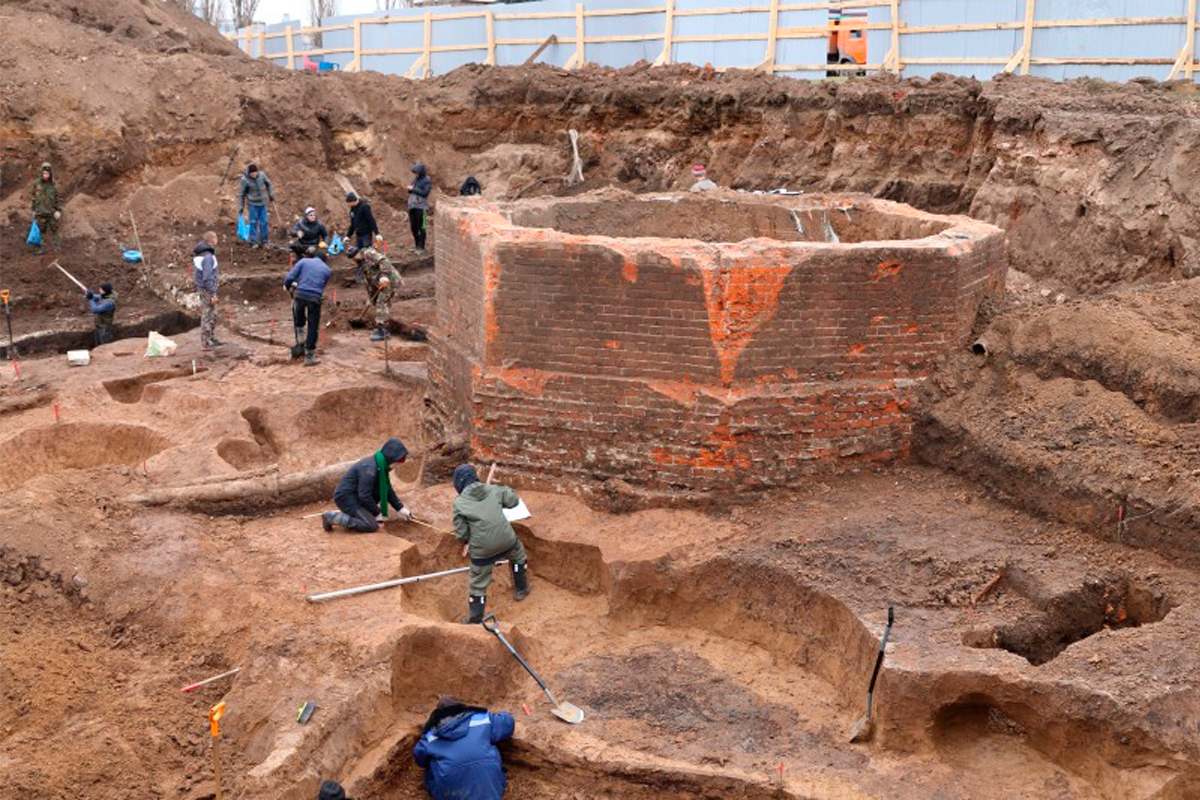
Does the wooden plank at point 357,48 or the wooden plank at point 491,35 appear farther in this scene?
the wooden plank at point 357,48

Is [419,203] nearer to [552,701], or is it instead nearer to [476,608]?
[476,608]

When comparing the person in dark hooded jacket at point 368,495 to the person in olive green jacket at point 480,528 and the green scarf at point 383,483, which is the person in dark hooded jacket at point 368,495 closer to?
the green scarf at point 383,483

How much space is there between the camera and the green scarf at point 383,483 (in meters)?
7.89

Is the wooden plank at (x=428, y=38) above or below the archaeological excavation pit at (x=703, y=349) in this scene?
above

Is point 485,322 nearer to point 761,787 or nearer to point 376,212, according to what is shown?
point 761,787

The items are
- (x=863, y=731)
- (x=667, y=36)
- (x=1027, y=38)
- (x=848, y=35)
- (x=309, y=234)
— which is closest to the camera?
(x=863, y=731)

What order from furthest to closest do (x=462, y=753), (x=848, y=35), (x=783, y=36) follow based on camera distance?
(x=783, y=36), (x=848, y=35), (x=462, y=753)

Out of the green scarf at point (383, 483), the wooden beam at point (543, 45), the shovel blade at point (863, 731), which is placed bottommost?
the shovel blade at point (863, 731)

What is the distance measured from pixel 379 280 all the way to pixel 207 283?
1824 mm

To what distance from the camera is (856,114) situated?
15.7 m

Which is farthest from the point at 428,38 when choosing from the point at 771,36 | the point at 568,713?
the point at 568,713

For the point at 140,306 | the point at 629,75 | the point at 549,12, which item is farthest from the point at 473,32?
the point at 140,306

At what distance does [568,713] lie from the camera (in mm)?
6512

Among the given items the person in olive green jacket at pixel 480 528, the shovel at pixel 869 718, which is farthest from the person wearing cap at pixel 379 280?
the shovel at pixel 869 718
